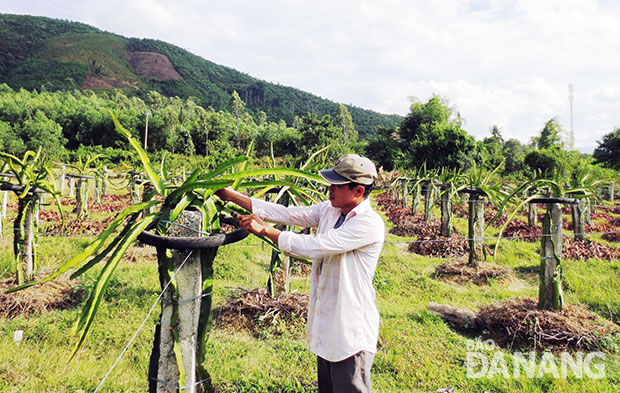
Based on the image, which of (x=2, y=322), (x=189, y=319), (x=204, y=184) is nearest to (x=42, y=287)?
(x=2, y=322)

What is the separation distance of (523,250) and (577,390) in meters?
4.91

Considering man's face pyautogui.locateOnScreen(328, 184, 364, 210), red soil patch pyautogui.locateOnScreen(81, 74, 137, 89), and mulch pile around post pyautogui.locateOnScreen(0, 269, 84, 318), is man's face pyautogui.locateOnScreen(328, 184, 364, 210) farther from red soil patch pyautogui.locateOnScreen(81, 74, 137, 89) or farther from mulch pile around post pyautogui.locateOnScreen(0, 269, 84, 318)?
red soil patch pyautogui.locateOnScreen(81, 74, 137, 89)

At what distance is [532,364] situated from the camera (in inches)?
111

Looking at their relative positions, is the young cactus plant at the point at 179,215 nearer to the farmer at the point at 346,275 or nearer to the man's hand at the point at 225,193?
the man's hand at the point at 225,193

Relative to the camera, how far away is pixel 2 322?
3139 millimetres

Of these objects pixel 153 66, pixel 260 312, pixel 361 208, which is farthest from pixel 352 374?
pixel 153 66

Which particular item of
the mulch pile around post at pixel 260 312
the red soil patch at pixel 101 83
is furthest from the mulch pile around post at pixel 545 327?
the red soil patch at pixel 101 83

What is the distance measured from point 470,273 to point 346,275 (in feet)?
14.3

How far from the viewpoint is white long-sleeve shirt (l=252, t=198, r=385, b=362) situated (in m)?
1.54

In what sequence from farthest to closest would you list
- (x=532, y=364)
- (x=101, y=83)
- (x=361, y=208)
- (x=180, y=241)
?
(x=101, y=83) < (x=532, y=364) < (x=361, y=208) < (x=180, y=241)

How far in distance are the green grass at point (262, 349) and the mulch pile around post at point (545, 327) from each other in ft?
0.63

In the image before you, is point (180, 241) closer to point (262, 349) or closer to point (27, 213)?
point (262, 349)

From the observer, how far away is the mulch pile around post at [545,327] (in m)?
3.09

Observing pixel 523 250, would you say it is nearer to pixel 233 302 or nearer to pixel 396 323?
pixel 396 323
